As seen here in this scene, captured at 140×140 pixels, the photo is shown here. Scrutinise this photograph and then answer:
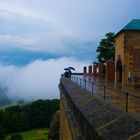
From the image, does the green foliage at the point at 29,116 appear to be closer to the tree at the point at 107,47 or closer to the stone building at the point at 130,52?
the tree at the point at 107,47

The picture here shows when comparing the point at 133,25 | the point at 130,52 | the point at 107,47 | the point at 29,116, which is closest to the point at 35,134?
the point at 29,116

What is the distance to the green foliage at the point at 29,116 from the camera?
9456cm

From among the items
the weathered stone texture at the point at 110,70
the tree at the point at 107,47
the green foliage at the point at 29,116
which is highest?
the tree at the point at 107,47

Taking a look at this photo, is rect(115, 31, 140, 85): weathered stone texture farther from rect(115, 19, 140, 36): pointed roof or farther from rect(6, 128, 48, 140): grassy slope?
rect(6, 128, 48, 140): grassy slope

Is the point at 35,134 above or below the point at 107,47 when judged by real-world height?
below

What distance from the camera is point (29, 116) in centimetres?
10188

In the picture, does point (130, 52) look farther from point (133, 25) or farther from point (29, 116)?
point (29, 116)

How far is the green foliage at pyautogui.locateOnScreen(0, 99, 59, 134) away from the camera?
94.6 m

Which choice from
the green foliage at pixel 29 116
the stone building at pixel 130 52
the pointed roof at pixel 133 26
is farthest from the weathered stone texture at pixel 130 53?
the green foliage at pixel 29 116

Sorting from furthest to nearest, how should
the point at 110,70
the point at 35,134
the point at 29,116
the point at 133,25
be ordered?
the point at 29,116 → the point at 35,134 → the point at 110,70 → the point at 133,25

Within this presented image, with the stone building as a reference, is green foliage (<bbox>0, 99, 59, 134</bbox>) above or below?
below

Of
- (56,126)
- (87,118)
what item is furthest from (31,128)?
(87,118)

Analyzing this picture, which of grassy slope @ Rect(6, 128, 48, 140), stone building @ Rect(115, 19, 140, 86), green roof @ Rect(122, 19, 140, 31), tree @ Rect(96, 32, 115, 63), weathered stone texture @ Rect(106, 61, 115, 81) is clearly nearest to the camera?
stone building @ Rect(115, 19, 140, 86)

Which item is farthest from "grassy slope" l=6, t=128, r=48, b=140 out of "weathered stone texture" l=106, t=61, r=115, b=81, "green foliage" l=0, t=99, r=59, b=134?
"weathered stone texture" l=106, t=61, r=115, b=81
